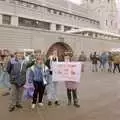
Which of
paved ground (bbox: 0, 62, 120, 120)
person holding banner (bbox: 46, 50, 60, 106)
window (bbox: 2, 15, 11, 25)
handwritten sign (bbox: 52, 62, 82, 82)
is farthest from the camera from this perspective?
window (bbox: 2, 15, 11, 25)

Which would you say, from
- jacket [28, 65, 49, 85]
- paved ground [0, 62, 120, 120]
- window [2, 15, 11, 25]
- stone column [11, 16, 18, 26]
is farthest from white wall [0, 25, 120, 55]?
jacket [28, 65, 49, 85]

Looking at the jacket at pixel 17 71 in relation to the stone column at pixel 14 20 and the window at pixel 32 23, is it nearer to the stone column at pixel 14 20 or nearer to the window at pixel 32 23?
the stone column at pixel 14 20

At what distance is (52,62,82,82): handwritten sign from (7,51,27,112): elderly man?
1.07m

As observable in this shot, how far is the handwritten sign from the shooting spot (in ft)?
32.8

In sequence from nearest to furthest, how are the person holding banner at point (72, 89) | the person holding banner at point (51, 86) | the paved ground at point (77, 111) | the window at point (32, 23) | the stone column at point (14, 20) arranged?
the paved ground at point (77, 111), the person holding banner at point (72, 89), the person holding banner at point (51, 86), the stone column at point (14, 20), the window at point (32, 23)

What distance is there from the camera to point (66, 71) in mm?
10211

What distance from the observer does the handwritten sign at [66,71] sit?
10000 millimetres

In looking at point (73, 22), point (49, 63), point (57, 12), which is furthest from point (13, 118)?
point (73, 22)

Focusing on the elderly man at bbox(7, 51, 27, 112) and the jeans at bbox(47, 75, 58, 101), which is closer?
the elderly man at bbox(7, 51, 27, 112)

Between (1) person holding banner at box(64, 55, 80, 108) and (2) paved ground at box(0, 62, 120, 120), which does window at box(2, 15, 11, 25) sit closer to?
(2) paved ground at box(0, 62, 120, 120)

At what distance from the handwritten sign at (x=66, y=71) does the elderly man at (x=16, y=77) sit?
1.07 m

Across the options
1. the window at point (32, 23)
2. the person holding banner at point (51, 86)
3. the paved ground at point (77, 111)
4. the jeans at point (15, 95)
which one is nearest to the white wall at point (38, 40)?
the window at point (32, 23)

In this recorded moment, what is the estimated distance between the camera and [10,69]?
959cm

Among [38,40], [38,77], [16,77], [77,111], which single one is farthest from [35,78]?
[38,40]
